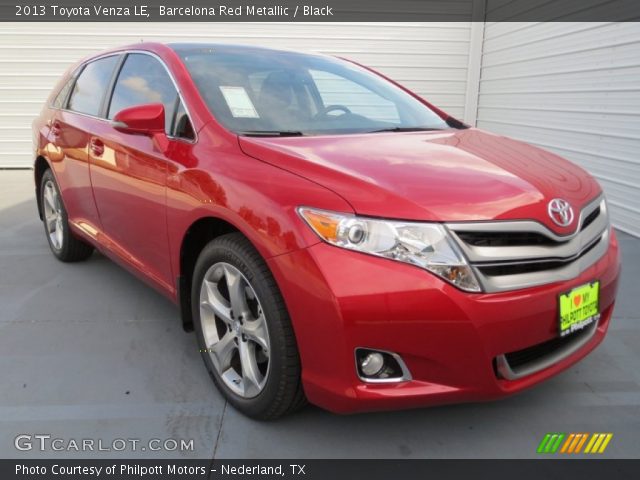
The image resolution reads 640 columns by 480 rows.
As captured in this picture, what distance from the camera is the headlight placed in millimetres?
1571

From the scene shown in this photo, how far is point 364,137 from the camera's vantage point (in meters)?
2.25

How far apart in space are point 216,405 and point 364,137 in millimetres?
1334

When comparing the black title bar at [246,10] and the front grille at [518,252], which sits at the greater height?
the black title bar at [246,10]

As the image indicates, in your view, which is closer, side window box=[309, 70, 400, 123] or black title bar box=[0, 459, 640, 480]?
black title bar box=[0, 459, 640, 480]

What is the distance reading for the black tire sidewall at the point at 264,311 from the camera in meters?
1.75

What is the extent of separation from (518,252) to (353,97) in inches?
62.7

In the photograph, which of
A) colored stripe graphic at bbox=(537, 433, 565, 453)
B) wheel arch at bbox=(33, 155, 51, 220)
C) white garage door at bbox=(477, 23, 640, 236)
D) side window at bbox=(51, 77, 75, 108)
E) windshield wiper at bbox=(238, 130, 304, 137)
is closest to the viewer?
colored stripe graphic at bbox=(537, 433, 565, 453)

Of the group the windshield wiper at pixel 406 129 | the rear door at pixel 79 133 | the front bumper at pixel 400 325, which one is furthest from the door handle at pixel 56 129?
the front bumper at pixel 400 325

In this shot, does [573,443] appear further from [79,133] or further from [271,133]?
[79,133]

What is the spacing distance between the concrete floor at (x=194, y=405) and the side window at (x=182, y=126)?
1.11m

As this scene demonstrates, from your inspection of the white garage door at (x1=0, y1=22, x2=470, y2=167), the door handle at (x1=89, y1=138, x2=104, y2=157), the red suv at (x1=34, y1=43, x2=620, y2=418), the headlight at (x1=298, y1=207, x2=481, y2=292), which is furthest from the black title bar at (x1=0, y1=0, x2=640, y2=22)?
the headlight at (x1=298, y1=207, x2=481, y2=292)

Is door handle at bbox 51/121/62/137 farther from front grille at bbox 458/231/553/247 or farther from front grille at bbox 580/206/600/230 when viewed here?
front grille at bbox 580/206/600/230

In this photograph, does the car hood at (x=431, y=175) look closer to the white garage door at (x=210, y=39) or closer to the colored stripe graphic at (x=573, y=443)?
the colored stripe graphic at (x=573, y=443)

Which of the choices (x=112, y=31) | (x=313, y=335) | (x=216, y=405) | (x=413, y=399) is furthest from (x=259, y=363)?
(x=112, y=31)
